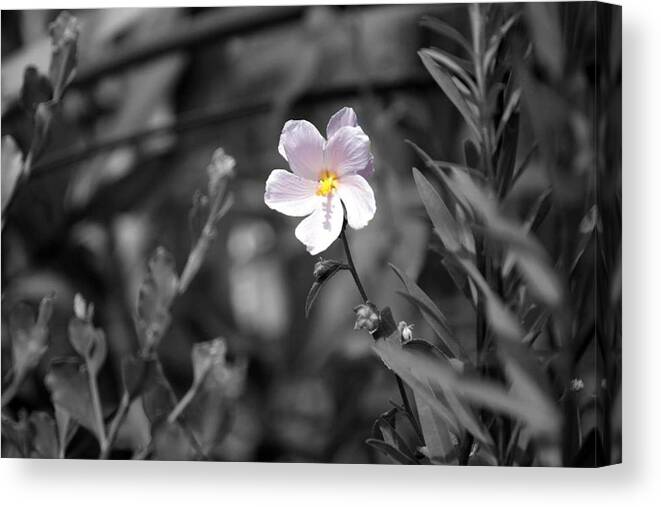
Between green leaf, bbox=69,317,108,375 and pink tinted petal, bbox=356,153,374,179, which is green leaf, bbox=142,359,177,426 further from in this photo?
pink tinted petal, bbox=356,153,374,179

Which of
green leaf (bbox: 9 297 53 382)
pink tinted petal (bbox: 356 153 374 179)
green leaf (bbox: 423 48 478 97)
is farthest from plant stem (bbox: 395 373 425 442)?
green leaf (bbox: 9 297 53 382)

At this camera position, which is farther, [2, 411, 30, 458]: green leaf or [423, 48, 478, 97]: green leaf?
[2, 411, 30, 458]: green leaf

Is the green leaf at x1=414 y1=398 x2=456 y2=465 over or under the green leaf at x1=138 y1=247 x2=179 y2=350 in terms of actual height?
under

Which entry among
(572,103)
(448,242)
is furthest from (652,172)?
(448,242)

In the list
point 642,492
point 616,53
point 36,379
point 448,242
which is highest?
point 616,53

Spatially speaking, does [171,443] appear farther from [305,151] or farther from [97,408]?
A: [305,151]

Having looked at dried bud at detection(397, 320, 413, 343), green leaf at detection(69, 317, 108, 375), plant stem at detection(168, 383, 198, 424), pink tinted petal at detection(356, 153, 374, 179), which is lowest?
plant stem at detection(168, 383, 198, 424)

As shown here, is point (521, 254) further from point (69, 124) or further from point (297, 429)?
point (69, 124)

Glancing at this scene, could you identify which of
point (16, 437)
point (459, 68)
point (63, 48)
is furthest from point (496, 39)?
point (16, 437)
